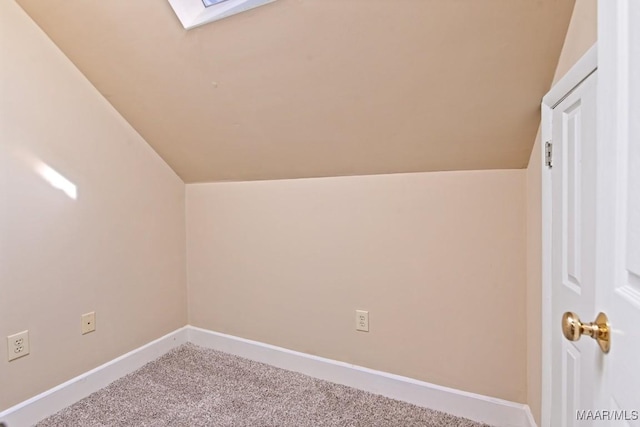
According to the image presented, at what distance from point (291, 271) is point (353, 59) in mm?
1256

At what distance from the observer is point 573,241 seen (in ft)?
3.22

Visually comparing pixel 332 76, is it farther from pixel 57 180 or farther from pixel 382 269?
pixel 57 180

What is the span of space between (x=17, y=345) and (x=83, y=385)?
0.42 meters

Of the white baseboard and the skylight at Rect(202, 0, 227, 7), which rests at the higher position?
the skylight at Rect(202, 0, 227, 7)

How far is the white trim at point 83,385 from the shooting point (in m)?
1.59

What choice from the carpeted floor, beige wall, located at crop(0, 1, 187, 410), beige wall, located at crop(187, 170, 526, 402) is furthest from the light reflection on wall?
the carpeted floor

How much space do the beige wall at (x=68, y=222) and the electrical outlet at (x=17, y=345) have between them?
0.03 meters

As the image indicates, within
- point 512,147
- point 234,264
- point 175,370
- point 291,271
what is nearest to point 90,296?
point 175,370

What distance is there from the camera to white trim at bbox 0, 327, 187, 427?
159cm

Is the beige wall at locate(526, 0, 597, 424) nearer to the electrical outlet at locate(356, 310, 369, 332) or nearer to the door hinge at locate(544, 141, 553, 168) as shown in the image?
the door hinge at locate(544, 141, 553, 168)

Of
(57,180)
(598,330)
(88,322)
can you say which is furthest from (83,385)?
(598,330)

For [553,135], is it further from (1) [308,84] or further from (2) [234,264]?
(2) [234,264]

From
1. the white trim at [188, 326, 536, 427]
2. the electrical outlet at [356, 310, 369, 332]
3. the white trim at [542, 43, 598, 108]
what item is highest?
the white trim at [542, 43, 598, 108]

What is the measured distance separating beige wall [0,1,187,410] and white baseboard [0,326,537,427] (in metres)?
0.06
